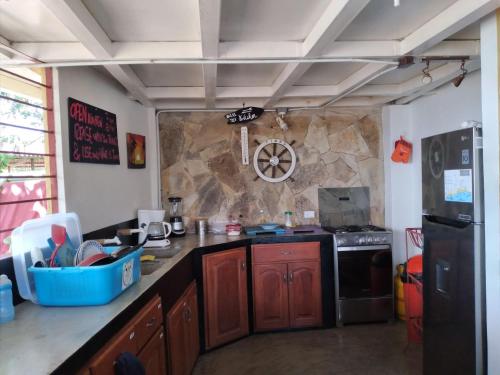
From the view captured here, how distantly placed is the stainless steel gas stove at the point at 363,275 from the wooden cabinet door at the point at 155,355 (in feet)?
5.98

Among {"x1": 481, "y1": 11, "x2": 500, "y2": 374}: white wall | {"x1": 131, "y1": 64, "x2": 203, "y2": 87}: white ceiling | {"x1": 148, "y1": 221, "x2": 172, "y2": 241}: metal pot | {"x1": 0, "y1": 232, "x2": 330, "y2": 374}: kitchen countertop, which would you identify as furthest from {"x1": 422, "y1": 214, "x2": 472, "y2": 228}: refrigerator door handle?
{"x1": 148, "y1": 221, "x2": 172, "y2": 241}: metal pot

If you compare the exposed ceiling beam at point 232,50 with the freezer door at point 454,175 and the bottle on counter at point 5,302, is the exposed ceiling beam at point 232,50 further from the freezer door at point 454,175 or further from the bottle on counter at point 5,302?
the bottle on counter at point 5,302

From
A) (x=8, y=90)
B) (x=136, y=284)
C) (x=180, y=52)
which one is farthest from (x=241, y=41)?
(x=136, y=284)

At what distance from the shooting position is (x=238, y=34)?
188 centimetres

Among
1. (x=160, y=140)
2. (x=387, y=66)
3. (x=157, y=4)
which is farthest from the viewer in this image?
(x=160, y=140)

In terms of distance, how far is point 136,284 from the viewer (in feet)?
5.65

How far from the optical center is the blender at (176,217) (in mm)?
3207

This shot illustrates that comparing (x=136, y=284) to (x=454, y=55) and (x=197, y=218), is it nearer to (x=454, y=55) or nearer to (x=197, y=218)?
(x=197, y=218)

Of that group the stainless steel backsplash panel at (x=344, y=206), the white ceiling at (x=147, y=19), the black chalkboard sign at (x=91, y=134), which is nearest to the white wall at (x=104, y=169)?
the black chalkboard sign at (x=91, y=134)

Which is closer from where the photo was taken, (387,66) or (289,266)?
(387,66)

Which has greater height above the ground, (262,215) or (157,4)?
(157,4)

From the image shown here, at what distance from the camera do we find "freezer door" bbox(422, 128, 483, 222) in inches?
66.1

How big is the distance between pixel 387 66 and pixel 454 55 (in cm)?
39

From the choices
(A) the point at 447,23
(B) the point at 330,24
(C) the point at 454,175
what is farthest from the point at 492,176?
(B) the point at 330,24
